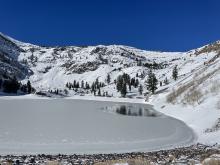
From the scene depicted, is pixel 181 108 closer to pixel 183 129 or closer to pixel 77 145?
pixel 183 129

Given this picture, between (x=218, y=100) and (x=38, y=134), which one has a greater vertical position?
(x=218, y=100)

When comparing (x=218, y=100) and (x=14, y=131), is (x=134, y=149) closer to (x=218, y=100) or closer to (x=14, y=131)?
(x=14, y=131)

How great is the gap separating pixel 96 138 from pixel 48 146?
320 inches

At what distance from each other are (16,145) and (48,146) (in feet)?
10.7

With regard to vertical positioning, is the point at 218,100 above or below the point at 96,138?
above

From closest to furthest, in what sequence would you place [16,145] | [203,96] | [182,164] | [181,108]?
[182,164] → [16,145] → [203,96] → [181,108]

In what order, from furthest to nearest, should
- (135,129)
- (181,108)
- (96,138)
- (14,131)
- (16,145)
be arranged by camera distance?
(181,108) < (135,129) < (14,131) < (96,138) < (16,145)

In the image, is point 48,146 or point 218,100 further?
point 218,100

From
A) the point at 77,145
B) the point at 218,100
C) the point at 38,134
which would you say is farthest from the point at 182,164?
the point at 218,100

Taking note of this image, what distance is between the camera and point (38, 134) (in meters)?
46.7

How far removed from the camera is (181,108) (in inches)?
3297

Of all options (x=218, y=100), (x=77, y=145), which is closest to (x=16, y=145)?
(x=77, y=145)

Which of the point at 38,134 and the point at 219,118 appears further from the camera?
the point at 219,118

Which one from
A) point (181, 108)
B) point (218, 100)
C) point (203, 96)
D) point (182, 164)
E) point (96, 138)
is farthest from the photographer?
point (181, 108)
